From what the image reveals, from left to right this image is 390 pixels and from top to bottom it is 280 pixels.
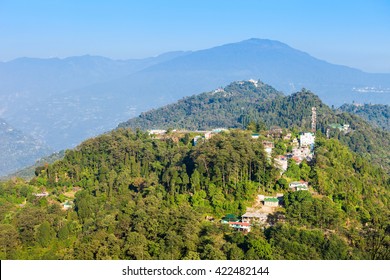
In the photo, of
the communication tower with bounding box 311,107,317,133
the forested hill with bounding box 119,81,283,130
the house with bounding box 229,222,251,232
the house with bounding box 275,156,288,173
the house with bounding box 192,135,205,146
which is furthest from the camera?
the forested hill with bounding box 119,81,283,130

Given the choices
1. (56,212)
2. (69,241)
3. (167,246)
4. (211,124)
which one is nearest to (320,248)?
(167,246)

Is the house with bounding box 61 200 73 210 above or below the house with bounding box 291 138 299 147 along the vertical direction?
below

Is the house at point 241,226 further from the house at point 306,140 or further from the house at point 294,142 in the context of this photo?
the house at point 306,140

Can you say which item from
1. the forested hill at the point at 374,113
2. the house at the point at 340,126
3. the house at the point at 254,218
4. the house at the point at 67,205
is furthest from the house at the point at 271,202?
the forested hill at the point at 374,113

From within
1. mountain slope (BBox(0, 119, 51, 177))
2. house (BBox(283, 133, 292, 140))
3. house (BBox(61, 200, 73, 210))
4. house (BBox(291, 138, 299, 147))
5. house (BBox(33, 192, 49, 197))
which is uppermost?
house (BBox(283, 133, 292, 140))

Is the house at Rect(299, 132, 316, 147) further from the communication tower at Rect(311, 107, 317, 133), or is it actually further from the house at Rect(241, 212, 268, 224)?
the communication tower at Rect(311, 107, 317, 133)

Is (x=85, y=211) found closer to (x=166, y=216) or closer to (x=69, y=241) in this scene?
(x=69, y=241)

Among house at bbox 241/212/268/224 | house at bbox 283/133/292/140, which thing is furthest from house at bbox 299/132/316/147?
house at bbox 241/212/268/224
